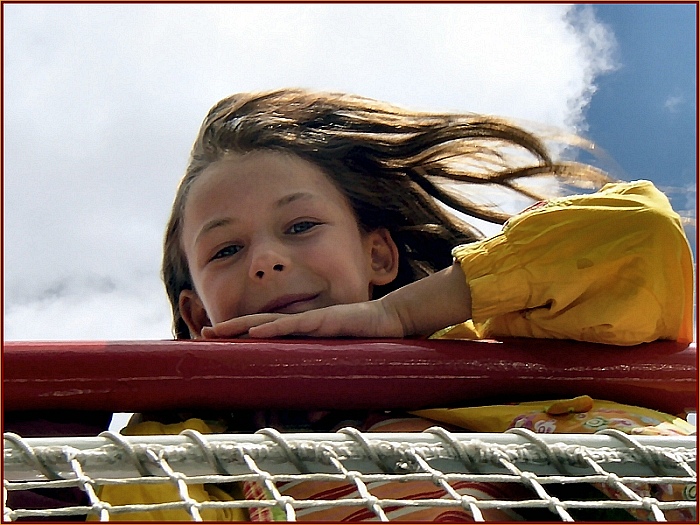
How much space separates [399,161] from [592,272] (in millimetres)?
778

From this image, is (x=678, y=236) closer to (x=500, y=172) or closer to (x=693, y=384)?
(x=693, y=384)

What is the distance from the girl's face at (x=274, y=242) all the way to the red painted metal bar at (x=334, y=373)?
318mm

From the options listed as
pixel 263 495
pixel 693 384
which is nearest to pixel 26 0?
pixel 263 495

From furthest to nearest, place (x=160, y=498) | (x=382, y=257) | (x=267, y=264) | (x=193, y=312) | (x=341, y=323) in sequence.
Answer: (x=193, y=312) < (x=382, y=257) < (x=267, y=264) < (x=341, y=323) < (x=160, y=498)

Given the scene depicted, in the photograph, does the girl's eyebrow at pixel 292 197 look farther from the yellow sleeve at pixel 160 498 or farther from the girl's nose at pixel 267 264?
the yellow sleeve at pixel 160 498

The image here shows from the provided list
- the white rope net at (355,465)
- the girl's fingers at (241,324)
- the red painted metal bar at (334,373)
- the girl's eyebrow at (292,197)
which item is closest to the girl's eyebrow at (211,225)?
the girl's eyebrow at (292,197)

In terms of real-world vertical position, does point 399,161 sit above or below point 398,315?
above

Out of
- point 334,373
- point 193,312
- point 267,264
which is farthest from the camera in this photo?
point 193,312

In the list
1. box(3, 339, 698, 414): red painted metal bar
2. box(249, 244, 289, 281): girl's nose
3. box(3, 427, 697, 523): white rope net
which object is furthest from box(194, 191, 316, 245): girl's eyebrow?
box(3, 427, 697, 523): white rope net

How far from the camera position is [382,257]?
1803 millimetres

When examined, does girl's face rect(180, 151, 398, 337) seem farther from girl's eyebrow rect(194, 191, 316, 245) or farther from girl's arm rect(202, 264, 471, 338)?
girl's arm rect(202, 264, 471, 338)

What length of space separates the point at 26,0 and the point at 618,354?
100 centimetres

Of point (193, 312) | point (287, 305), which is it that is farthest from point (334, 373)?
point (193, 312)

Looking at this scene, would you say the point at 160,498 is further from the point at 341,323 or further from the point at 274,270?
the point at 274,270
